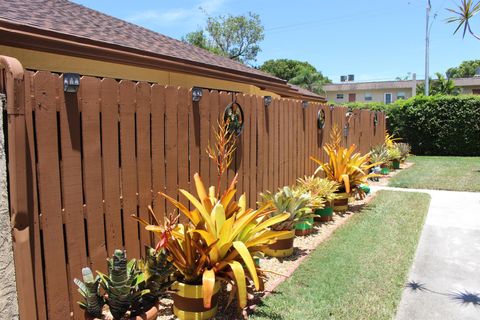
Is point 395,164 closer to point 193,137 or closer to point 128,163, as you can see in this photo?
point 193,137

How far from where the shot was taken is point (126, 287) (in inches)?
104

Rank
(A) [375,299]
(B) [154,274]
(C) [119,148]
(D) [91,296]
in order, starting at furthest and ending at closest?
(A) [375,299], (C) [119,148], (B) [154,274], (D) [91,296]

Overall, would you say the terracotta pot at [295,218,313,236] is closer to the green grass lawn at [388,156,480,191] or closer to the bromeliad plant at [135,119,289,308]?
the bromeliad plant at [135,119,289,308]

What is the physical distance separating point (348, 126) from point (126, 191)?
7.52m

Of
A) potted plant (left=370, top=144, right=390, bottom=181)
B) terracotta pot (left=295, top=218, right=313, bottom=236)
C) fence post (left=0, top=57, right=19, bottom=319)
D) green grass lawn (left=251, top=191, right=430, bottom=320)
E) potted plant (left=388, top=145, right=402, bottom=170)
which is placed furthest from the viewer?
potted plant (left=388, top=145, right=402, bottom=170)

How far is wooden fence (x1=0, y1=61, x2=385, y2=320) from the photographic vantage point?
8.52 feet

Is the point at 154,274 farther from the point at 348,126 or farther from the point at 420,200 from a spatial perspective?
the point at 348,126

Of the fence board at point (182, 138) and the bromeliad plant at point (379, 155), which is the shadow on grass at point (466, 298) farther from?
the bromeliad plant at point (379, 155)

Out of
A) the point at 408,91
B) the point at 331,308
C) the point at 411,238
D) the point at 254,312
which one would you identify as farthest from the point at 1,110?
the point at 408,91

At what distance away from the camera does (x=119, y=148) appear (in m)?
3.33

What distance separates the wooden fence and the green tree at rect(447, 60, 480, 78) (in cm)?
8500

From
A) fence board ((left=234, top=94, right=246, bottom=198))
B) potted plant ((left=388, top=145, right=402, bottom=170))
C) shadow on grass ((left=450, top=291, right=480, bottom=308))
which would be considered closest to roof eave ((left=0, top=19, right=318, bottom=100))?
fence board ((left=234, top=94, right=246, bottom=198))

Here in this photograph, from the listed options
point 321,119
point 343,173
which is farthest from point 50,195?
point 321,119

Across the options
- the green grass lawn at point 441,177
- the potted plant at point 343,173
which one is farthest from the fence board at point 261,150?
the green grass lawn at point 441,177
